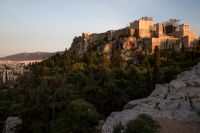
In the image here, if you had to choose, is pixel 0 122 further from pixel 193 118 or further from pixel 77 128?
pixel 193 118

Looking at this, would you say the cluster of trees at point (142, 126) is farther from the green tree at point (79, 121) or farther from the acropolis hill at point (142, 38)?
the acropolis hill at point (142, 38)

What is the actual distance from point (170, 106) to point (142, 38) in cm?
5924

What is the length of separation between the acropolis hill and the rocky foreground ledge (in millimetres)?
47466

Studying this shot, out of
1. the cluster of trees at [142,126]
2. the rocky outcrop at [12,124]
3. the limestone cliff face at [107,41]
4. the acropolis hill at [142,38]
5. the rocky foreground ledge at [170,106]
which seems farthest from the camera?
the limestone cliff face at [107,41]

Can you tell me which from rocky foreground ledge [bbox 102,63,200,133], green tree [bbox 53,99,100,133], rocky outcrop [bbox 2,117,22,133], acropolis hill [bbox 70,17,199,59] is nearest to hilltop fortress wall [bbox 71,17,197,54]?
acropolis hill [bbox 70,17,199,59]

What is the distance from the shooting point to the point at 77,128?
2219 cm

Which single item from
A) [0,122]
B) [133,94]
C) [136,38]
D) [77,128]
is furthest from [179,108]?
[136,38]

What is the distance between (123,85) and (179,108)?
19513mm

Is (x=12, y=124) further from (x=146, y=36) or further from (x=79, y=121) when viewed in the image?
(x=146, y=36)

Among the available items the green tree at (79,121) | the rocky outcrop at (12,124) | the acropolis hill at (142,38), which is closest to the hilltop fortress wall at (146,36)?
the acropolis hill at (142,38)

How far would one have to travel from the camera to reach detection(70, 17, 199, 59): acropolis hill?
75.7 metres

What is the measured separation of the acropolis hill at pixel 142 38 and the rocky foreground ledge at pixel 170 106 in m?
47.5

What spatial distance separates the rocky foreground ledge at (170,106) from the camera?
61.5ft

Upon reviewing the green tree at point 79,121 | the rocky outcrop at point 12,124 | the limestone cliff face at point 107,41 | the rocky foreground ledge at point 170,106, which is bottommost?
the rocky outcrop at point 12,124
